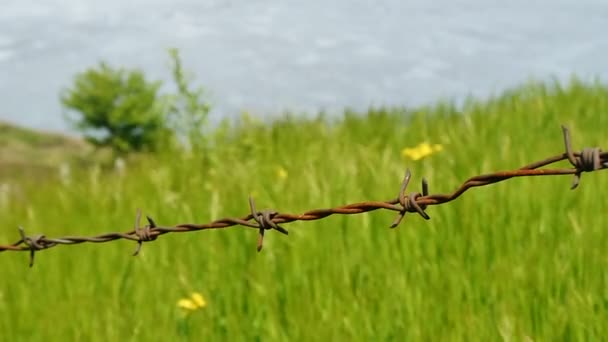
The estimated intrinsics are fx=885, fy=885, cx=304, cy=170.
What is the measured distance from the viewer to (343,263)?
9.97 feet

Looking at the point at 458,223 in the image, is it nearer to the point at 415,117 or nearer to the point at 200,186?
the point at 200,186

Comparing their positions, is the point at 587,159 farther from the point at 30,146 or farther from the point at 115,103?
the point at 30,146

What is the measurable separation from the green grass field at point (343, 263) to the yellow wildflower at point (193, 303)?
0.02m

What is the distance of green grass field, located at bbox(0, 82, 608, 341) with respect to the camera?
2619 mm

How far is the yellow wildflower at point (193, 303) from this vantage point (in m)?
2.95

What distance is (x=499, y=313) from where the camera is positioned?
8.46ft

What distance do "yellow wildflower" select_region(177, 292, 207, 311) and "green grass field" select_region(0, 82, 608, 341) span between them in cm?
2

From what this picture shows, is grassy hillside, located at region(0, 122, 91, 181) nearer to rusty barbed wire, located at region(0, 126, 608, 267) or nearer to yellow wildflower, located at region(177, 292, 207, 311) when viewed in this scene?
yellow wildflower, located at region(177, 292, 207, 311)

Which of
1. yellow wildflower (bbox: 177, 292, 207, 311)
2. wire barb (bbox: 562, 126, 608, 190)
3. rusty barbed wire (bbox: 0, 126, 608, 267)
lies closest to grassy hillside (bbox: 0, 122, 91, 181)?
yellow wildflower (bbox: 177, 292, 207, 311)

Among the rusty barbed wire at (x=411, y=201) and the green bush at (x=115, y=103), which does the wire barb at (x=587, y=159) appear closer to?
the rusty barbed wire at (x=411, y=201)

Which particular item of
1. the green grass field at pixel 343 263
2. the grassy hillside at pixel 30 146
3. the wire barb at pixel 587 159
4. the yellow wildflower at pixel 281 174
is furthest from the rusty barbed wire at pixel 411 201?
the grassy hillside at pixel 30 146

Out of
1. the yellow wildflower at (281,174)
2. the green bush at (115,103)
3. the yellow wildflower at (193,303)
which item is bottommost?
the yellow wildflower at (193,303)

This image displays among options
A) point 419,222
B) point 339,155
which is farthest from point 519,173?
point 339,155

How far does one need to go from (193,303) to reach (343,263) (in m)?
0.53
